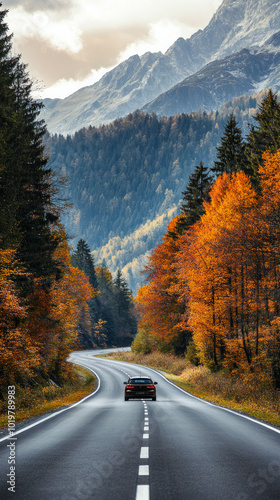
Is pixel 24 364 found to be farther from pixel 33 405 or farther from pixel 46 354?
pixel 46 354

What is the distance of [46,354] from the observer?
28.4 m

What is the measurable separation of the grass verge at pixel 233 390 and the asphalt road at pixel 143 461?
4586 mm

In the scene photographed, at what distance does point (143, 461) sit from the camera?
7500mm

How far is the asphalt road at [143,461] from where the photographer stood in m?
5.67

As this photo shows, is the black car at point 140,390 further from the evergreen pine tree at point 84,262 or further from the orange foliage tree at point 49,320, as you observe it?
the evergreen pine tree at point 84,262

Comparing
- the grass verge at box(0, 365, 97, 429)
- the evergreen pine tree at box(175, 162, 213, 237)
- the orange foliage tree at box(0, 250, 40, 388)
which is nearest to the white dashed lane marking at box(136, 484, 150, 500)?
the grass verge at box(0, 365, 97, 429)

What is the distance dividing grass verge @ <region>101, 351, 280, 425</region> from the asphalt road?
459 cm

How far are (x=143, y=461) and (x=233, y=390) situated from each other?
65.4ft

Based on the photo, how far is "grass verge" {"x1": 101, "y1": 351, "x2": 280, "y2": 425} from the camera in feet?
62.2

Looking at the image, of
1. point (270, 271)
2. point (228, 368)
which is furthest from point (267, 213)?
point (228, 368)

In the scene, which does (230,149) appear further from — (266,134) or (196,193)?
(266,134)

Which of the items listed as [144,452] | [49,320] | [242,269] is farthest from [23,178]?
[144,452]

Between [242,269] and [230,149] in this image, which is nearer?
[242,269]

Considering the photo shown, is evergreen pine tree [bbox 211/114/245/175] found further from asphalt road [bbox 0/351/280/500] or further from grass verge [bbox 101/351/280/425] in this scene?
asphalt road [bbox 0/351/280/500]
